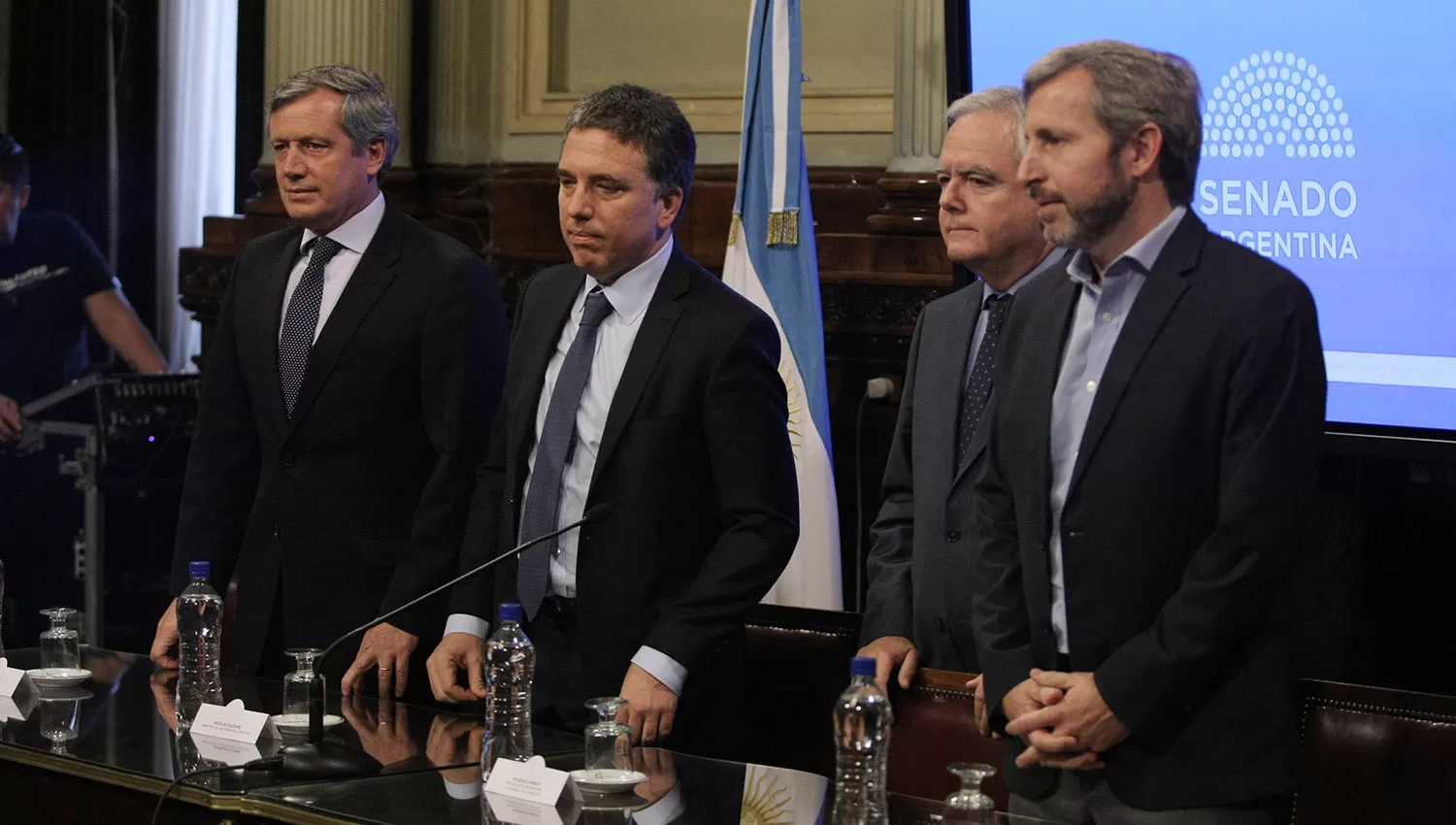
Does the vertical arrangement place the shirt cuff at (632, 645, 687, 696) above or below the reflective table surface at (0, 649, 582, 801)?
above

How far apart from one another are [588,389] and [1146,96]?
106 centimetres

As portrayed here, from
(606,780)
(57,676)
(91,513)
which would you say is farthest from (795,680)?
(91,513)

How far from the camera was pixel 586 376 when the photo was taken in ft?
9.38

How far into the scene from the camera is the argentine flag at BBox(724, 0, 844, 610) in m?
4.26

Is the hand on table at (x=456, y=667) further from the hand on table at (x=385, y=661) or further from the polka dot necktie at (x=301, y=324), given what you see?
the polka dot necktie at (x=301, y=324)

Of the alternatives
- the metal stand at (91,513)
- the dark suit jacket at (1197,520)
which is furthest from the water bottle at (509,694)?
the metal stand at (91,513)

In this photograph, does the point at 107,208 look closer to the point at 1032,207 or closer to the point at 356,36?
the point at 356,36

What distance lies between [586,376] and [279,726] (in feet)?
2.38

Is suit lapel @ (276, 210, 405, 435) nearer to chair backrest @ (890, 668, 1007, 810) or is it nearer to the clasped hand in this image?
chair backrest @ (890, 668, 1007, 810)

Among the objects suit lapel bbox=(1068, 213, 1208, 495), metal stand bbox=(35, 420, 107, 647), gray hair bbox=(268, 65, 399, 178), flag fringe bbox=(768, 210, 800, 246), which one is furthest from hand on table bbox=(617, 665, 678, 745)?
metal stand bbox=(35, 420, 107, 647)

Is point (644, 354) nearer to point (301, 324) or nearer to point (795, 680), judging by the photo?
point (795, 680)

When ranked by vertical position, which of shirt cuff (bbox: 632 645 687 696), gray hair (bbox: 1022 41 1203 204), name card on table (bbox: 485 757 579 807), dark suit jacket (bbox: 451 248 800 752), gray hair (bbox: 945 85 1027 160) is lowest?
name card on table (bbox: 485 757 579 807)

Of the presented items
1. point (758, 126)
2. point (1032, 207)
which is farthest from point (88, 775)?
point (758, 126)

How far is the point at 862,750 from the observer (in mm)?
2162
